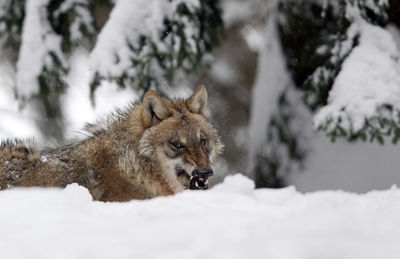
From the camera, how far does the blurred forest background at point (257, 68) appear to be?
5.83 metres

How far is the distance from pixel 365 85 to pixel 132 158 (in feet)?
8.57

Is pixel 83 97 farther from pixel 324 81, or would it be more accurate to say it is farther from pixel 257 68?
pixel 324 81

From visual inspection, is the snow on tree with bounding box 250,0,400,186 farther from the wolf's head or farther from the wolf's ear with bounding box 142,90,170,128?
the wolf's ear with bounding box 142,90,170,128

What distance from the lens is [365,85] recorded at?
18.7 feet

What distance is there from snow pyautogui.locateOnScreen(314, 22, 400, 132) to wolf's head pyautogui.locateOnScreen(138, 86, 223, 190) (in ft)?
4.81

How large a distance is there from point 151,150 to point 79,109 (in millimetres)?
5235

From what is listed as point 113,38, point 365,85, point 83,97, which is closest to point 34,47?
point 113,38

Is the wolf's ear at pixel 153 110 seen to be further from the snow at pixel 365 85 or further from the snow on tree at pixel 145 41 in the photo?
the snow at pixel 365 85

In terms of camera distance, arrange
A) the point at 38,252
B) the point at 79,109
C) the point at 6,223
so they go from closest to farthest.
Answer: the point at 38,252, the point at 6,223, the point at 79,109

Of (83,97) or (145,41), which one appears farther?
(83,97)

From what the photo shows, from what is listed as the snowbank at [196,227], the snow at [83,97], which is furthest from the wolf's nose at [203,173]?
the snowbank at [196,227]

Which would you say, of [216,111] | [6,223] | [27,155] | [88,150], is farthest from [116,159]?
[216,111]

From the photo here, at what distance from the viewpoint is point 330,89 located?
620 centimetres

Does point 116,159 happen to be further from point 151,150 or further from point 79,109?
point 79,109
